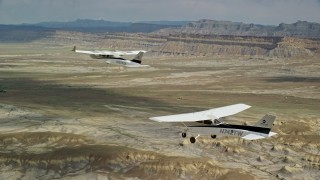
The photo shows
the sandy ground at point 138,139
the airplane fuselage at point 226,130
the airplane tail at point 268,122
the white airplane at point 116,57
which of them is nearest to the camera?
the airplane tail at point 268,122

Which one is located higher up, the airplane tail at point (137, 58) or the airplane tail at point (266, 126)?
the airplane tail at point (137, 58)

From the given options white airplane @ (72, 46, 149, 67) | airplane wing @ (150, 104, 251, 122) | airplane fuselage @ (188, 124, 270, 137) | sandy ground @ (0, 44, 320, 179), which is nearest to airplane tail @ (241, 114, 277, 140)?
airplane fuselage @ (188, 124, 270, 137)

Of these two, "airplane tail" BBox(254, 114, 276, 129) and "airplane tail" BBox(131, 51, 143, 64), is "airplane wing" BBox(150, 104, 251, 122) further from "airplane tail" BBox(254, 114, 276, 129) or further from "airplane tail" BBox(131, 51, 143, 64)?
"airplane tail" BBox(131, 51, 143, 64)

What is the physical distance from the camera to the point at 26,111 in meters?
96.9

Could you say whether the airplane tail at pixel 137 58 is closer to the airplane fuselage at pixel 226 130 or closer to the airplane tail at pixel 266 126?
the airplane fuselage at pixel 226 130

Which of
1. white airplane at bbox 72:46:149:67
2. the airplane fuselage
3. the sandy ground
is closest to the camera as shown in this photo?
the airplane fuselage

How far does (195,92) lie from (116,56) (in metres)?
56.6

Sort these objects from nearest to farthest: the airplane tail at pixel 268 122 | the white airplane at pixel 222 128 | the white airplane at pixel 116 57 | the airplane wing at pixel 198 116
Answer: the airplane wing at pixel 198 116, the airplane tail at pixel 268 122, the white airplane at pixel 222 128, the white airplane at pixel 116 57

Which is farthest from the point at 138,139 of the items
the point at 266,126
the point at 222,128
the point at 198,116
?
the point at 266,126

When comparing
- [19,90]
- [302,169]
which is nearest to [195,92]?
[19,90]

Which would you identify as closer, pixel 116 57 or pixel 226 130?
pixel 226 130

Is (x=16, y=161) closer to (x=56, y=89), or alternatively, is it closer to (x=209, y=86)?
(x=56, y=89)

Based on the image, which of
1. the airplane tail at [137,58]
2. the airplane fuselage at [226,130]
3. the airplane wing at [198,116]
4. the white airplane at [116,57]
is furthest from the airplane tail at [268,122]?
the airplane tail at [137,58]

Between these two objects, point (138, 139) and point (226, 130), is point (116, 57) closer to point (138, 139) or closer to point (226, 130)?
point (138, 139)
